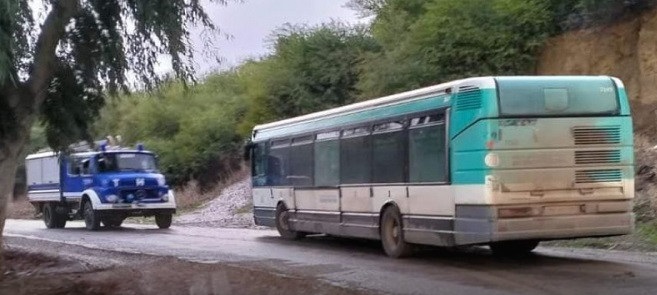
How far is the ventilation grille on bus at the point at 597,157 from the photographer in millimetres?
16359

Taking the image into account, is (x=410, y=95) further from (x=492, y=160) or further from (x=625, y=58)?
(x=625, y=58)

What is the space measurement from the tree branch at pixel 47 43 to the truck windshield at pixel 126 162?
64.8ft

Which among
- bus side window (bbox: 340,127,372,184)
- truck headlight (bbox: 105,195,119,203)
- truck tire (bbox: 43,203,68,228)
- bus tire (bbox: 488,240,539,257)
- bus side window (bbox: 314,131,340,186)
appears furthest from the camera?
truck tire (bbox: 43,203,68,228)

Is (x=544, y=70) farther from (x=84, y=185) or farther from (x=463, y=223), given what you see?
(x=463, y=223)

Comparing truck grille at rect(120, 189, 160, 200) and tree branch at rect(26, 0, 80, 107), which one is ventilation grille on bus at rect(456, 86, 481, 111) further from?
truck grille at rect(120, 189, 160, 200)

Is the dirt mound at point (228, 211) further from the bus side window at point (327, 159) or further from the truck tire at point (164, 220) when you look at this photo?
the bus side window at point (327, 159)

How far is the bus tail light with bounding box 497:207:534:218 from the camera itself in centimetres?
1583

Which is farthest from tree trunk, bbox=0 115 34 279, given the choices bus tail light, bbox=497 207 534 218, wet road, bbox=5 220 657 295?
bus tail light, bbox=497 207 534 218

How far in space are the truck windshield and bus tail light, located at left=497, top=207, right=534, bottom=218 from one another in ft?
65.9

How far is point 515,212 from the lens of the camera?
15930 mm

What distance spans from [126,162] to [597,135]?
67.0 ft

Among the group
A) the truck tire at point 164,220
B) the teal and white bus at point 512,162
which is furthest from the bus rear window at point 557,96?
the truck tire at point 164,220

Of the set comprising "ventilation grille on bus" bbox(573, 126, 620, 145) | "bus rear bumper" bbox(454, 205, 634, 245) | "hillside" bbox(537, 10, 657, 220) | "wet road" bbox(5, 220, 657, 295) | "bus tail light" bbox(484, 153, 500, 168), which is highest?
"hillside" bbox(537, 10, 657, 220)

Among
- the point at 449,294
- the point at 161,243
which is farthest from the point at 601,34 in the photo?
the point at 449,294
